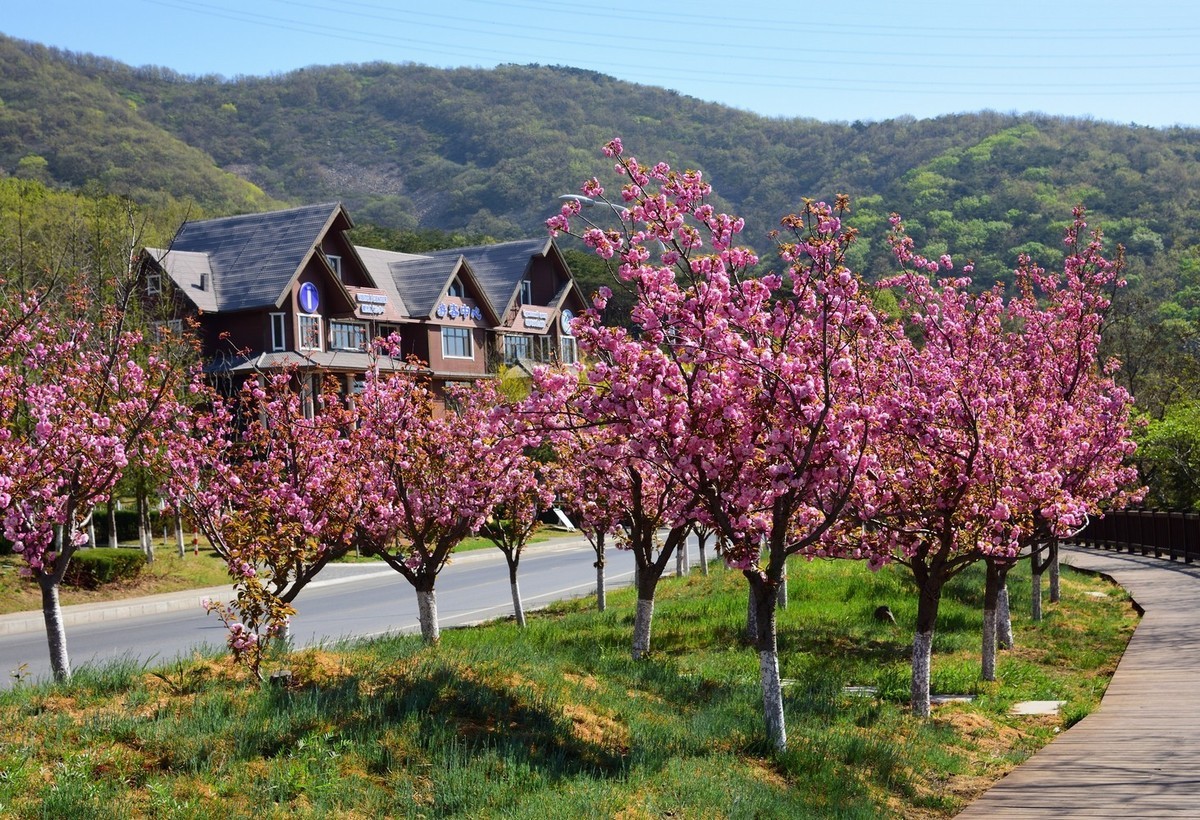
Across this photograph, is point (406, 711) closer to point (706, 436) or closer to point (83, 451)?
point (706, 436)

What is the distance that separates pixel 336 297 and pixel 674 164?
97.7m

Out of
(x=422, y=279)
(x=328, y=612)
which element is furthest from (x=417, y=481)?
(x=422, y=279)

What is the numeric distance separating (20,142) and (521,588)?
109 metres

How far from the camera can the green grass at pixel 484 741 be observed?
776cm

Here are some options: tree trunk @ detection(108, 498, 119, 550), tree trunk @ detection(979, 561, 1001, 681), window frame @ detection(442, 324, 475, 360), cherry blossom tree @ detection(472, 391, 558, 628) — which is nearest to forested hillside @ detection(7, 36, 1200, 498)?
tree trunk @ detection(979, 561, 1001, 681)

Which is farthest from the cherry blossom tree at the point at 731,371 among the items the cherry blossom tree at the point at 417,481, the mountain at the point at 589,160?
the mountain at the point at 589,160

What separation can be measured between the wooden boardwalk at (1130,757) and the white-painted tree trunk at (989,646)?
1.58 meters

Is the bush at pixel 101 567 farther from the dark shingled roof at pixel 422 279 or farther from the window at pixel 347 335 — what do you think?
the dark shingled roof at pixel 422 279

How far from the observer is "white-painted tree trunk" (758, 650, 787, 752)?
10719 millimetres

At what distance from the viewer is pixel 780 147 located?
158625mm

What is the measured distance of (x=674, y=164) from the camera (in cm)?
14450

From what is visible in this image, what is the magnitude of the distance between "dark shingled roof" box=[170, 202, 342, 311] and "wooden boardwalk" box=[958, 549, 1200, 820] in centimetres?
3850

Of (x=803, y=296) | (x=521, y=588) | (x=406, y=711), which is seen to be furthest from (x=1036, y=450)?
(x=521, y=588)

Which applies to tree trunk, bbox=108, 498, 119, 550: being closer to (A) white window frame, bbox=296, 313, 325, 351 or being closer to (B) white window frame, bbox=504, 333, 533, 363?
(A) white window frame, bbox=296, 313, 325, 351
